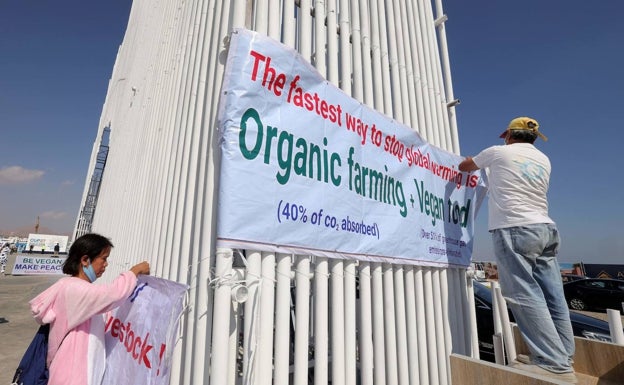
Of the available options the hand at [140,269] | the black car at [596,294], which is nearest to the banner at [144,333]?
the hand at [140,269]

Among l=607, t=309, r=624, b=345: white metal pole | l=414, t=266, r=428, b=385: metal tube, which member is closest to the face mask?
l=414, t=266, r=428, b=385: metal tube

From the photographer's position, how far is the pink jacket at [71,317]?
68.0 inches

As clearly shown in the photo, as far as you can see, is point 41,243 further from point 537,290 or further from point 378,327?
point 537,290

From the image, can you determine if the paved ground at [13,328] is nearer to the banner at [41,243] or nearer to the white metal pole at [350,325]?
the white metal pole at [350,325]

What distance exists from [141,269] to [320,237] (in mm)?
1203

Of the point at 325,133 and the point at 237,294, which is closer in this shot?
the point at 237,294

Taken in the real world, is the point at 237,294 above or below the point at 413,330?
above

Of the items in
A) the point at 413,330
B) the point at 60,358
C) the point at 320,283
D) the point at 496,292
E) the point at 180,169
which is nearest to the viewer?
the point at 60,358

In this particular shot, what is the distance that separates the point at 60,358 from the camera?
5.69ft

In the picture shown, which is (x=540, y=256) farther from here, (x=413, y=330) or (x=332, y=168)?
(x=332, y=168)

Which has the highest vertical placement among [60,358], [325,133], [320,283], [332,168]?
[325,133]

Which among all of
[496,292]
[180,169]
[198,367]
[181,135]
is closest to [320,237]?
[198,367]

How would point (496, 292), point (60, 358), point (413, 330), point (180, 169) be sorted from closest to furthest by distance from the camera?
point (60, 358) < point (180, 169) < point (413, 330) < point (496, 292)

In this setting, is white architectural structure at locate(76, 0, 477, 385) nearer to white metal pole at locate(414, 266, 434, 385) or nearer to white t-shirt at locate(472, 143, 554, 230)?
white metal pole at locate(414, 266, 434, 385)
